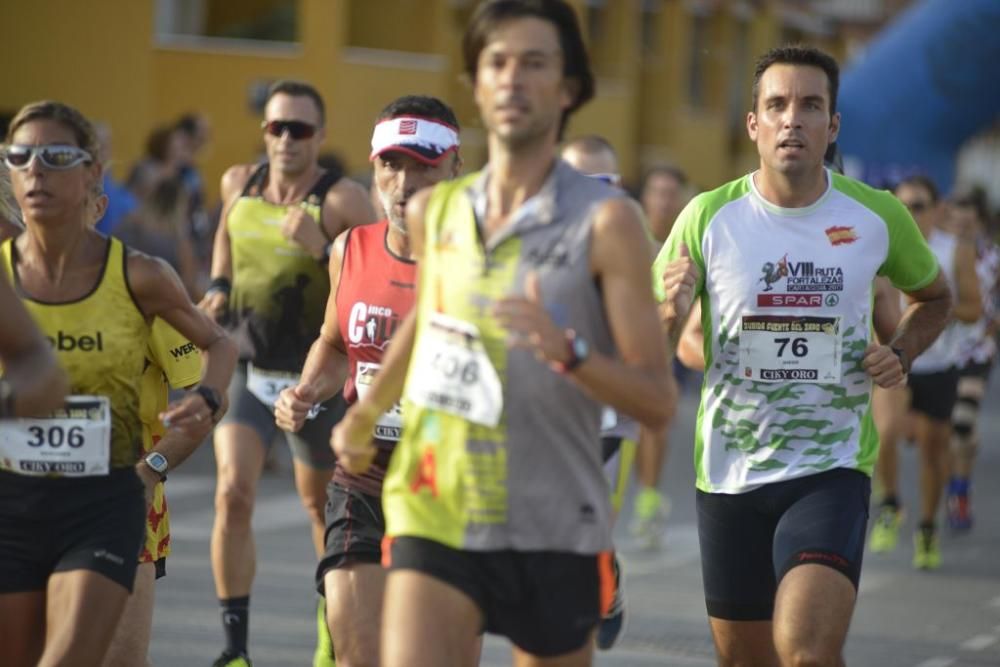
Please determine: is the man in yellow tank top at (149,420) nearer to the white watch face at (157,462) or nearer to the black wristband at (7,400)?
the white watch face at (157,462)

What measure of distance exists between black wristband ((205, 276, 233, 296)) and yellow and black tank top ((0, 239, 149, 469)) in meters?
3.12

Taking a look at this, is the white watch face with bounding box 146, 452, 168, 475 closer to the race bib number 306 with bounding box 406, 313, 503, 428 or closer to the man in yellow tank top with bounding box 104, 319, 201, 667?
the man in yellow tank top with bounding box 104, 319, 201, 667

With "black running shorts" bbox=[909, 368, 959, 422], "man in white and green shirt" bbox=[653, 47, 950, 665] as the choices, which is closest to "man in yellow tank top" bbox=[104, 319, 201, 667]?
"man in white and green shirt" bbox=[653, 47, 950, 665]

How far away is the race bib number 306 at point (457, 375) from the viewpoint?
432 centimetres

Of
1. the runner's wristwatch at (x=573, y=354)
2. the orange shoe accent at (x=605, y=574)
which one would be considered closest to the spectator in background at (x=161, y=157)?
the orange shoe accent at (x=605, y=574)

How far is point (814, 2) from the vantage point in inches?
1802

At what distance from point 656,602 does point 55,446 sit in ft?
17.3

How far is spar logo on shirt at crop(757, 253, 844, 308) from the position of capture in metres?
5.98

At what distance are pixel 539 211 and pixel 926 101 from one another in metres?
18.8

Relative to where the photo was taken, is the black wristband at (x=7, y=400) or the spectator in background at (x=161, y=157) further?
the spectator in background at (x=161, y=157)

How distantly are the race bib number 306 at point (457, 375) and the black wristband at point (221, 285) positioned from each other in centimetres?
403

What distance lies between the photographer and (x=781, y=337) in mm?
5957

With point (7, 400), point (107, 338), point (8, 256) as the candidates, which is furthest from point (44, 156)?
point (7, 400)

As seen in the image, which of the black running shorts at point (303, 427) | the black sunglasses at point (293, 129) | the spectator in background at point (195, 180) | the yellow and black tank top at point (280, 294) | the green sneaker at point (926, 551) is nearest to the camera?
the black running shorts at point (303, 427)
